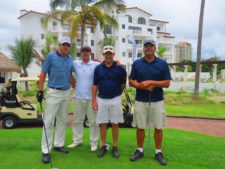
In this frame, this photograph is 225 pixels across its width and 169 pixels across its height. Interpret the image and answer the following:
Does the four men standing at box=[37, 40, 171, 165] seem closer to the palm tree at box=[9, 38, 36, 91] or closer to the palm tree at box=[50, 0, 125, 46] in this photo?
the palm tree at box=[50, 0, 125, 46]

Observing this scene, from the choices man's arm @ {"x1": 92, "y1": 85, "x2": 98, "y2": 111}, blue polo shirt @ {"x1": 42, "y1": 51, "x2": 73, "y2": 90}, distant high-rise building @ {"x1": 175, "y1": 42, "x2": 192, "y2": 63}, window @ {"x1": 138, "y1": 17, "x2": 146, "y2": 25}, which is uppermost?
window @ {"x1": 138, "y1": 17, "x2": 146, "y2": 25}

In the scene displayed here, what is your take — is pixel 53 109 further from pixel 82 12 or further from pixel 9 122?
pixel 82 12

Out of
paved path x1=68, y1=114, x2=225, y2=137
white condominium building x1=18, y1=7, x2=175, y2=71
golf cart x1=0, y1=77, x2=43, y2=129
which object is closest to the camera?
golf cart x1=0, y1=77, x2=43, y2=129

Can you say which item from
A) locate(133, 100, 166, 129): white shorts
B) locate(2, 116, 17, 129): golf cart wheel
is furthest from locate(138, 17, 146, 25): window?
locate(133, 100, 166, 129): white shorts

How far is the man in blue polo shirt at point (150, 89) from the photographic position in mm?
5180

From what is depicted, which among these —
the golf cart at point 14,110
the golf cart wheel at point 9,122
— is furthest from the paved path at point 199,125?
the golf cart wheel at point 9,122

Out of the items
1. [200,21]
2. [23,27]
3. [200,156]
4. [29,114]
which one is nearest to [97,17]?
[200,21]

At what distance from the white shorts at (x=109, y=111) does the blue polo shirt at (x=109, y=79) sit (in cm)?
9

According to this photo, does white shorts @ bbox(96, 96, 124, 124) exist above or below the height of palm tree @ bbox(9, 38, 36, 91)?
below

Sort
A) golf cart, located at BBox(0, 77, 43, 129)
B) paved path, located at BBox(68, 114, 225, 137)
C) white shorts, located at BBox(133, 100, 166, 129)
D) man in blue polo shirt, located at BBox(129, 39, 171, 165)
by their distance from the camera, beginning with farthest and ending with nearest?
paved path, located at BBox(68, 114, 225, 137)
golf cart, located at BBox(0, 77, 43, 129)
white shorts, located at BBox(133, 100, 166, 129)
man in blue polo shirt, located at BBox(129, 39, 171, 165)

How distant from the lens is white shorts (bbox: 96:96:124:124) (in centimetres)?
551

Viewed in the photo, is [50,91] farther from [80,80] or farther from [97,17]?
[97,17]

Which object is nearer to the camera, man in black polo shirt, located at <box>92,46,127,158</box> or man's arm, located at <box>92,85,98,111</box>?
man in black polo shirt, located at <box>92,46,127,158</box>

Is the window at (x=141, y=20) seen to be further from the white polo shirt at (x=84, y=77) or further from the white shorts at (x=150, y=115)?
the white shorts at (x=150, y=115)
